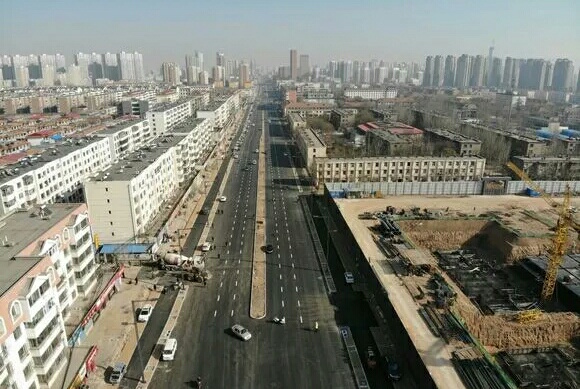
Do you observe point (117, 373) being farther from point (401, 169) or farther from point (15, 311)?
point (401, 169)

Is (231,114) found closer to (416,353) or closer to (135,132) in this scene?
(135,132)

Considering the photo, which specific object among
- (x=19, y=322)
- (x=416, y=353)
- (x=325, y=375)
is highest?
(x=19, y=322)

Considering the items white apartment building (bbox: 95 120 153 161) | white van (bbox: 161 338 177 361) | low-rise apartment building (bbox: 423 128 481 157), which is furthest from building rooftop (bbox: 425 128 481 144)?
white van (bbox: 161 338 177 361)

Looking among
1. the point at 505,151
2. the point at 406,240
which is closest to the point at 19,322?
the point at 406,240

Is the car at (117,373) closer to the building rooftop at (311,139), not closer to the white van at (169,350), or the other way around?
the white van at (169,350)

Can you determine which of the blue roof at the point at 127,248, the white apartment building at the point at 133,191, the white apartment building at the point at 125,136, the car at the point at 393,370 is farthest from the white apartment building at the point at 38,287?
the white apartment building at the point at 125,136

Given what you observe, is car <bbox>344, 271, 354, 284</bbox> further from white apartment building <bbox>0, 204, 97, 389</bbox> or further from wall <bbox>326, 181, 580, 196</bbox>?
wall <bbox>326, 181, 580, 196</bbox>
